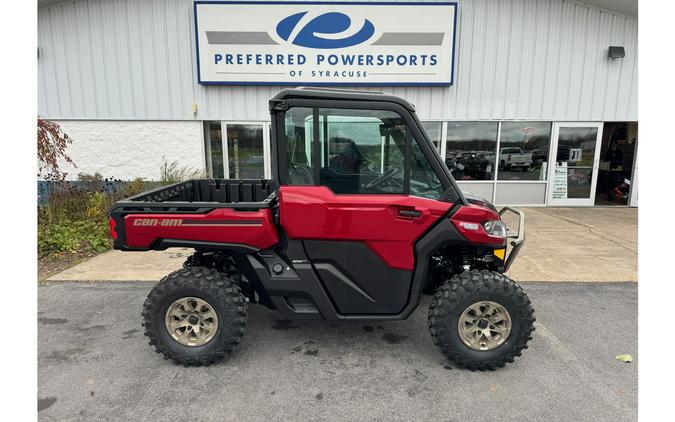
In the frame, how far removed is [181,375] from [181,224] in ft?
4.03

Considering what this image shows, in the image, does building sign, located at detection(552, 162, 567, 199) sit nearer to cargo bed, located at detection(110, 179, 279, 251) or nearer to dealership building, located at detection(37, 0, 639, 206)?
dealership building, located at detection(37, 0, 639, 206)

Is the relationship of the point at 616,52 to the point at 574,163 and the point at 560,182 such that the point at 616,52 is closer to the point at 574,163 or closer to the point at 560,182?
the point at 574,163

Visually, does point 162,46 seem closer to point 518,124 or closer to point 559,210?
point 518,124

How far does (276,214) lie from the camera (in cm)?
308

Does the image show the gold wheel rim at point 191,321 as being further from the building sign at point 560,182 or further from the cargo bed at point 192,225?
the building sign at point 560,182

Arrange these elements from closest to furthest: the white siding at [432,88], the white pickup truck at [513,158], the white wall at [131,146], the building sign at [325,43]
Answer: the building sign at [325,43], the white siding at [432,88], the white wall at [131,146], the white pickup truck at [513,158]

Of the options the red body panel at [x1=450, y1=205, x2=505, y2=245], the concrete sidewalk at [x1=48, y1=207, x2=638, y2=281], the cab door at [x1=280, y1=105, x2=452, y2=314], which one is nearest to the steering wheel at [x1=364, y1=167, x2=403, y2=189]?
the cab door at [x1=280, y1=105, x2=452, y2=314]

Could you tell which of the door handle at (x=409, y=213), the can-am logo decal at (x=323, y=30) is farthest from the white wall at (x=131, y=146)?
the door handle at (x=409, y=213)

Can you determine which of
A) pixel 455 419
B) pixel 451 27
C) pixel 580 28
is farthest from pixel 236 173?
pixel 580 28

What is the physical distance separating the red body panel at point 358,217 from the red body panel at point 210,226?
0.20m

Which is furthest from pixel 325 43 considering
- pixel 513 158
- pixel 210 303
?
pixel 210 303

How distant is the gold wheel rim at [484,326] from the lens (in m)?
2.98

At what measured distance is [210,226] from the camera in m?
2.94

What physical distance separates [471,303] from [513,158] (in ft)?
27.0
